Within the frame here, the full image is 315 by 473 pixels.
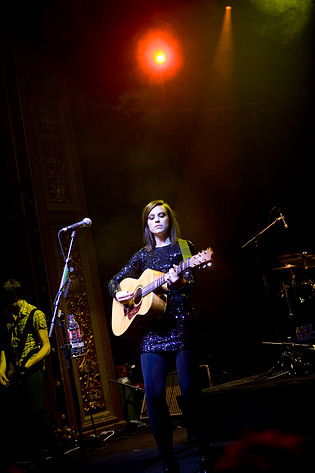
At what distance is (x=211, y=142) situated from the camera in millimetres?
8977

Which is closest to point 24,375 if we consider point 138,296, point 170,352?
point 138,296

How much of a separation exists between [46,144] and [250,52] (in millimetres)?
4289

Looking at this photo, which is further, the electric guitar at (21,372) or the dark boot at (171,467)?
the electric guitar at (21,372)

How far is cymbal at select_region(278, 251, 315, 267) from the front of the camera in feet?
20.8

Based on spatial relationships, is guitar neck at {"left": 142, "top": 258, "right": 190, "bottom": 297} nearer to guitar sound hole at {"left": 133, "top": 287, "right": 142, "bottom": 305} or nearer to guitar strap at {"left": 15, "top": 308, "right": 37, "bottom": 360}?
guitar sound hole at {"left": 133, "top": 287, "right": 142, "bottom": 305}

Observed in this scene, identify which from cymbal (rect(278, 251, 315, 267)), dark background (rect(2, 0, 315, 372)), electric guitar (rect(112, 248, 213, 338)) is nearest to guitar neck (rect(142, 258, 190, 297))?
electric guitar (rect(112, 248, 213, 338))

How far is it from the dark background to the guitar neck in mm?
4369

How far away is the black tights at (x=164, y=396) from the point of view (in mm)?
2871

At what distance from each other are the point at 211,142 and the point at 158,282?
6360mm

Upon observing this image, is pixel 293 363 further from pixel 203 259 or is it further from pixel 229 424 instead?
pixel 203 259

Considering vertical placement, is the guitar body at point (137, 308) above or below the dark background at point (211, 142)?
below

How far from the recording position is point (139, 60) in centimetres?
820

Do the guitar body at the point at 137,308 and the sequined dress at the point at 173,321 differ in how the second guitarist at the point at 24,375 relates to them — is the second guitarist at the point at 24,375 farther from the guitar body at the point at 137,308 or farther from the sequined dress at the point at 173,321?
the sequined dress at the point at 173,321

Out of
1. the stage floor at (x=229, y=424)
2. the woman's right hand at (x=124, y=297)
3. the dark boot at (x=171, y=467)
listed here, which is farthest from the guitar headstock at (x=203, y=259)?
the dark boot at (x=171, y=467)
